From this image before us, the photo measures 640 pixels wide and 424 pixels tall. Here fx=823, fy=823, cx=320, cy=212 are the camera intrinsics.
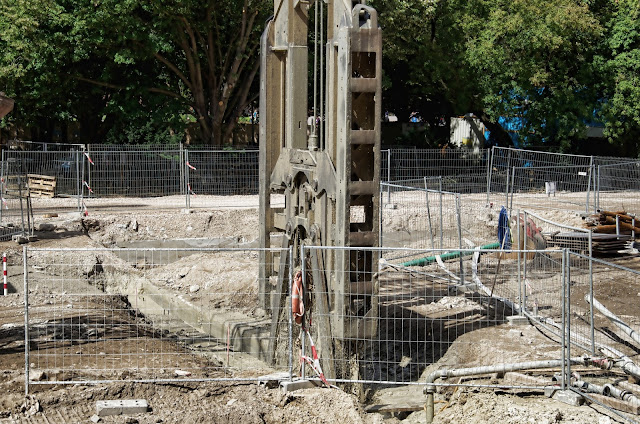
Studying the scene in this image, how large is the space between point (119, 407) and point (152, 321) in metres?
5.46

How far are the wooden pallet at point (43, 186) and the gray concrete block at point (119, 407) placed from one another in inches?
756

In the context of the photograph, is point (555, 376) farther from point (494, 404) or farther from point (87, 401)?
point (87, 401)

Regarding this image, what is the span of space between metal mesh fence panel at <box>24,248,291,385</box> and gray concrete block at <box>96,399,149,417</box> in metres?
0.58

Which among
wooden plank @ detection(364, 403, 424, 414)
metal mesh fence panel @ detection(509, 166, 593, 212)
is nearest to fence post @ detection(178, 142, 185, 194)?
metal mesh fence panel @ detection(509, 166, 593, 212)

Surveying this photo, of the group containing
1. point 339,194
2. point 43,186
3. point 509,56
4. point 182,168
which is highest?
point 509,56

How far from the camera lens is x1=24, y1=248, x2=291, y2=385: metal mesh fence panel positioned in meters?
9.69

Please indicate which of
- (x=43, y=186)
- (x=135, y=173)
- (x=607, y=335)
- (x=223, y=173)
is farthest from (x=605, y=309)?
(x=43, y=186)

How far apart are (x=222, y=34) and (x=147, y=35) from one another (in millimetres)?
4446

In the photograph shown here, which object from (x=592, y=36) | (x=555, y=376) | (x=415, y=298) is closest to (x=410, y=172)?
(x=592, y=36)

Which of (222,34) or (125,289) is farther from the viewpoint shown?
(222,34)

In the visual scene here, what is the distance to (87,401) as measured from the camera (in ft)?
27.7

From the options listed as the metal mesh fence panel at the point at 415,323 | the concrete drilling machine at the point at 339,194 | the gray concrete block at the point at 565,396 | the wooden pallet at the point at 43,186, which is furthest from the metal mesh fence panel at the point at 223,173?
the gray concrete block at the point at 565,396

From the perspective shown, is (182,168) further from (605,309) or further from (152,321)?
(605,309)

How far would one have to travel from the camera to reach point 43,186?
26391 mm
